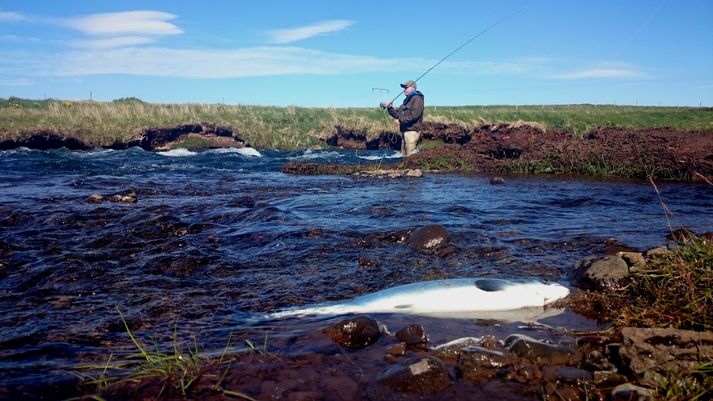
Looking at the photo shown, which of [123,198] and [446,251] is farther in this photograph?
[123,198]

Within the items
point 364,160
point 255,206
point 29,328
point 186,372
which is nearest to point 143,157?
point 364,160

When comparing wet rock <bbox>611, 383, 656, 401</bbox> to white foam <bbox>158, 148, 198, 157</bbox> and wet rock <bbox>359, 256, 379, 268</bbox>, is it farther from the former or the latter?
white foam <bbox>158, 148, 198, 157</bbox>

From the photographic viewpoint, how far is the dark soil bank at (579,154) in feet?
40.5

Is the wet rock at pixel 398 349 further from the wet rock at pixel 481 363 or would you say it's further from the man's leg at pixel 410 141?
the man's leg at pixel 410 141

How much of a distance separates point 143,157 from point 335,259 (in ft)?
61.8

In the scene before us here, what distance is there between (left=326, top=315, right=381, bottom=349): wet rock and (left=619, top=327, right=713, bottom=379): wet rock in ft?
4.98

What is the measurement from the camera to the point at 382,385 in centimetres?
282

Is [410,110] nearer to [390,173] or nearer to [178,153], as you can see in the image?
[390,173]

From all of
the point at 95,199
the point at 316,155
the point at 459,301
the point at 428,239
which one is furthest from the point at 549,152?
the point at 316,155

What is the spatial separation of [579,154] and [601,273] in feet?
36.4

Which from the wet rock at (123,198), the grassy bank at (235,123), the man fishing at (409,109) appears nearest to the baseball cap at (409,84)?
the man fishing at (409,109)

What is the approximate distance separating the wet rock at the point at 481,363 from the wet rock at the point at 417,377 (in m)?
0.14

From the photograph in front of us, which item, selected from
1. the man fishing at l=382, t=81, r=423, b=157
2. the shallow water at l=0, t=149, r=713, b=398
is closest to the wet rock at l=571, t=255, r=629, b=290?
the shallow water at l=0, t=149, r=713, b=398

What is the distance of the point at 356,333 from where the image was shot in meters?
3.41
